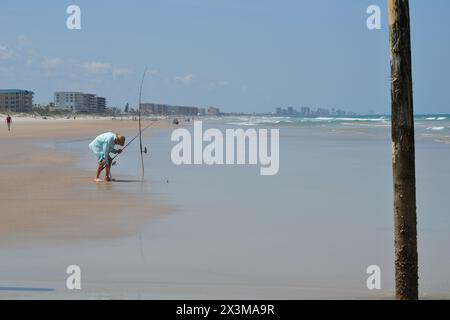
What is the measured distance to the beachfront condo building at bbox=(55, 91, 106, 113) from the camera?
165 metres

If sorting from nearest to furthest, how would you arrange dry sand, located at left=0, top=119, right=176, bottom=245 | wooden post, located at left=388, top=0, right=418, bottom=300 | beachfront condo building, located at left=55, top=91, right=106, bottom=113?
1. wooden post, located at left=388, top=0, right=418, bottom=300
2. dry sand, located at left=0, top=119, right=176, bottom=245
3. beachfront condo building, located at left=55, top=91, right=106, bottom=113

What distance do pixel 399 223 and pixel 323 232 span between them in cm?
315

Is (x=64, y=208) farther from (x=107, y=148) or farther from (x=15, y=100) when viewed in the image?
(x=15, y=100)

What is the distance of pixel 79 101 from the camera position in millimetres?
165000

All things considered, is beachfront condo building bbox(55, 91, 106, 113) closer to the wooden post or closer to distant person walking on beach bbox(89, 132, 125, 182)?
distant person walking on beach bbox(89, 132, 125, 182)

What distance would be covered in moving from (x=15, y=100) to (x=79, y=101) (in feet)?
96.5

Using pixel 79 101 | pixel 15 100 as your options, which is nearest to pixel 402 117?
pixel 15 100

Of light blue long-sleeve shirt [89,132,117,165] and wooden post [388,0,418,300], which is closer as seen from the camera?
wooden post [388,0,418,300]

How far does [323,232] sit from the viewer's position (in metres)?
7.98

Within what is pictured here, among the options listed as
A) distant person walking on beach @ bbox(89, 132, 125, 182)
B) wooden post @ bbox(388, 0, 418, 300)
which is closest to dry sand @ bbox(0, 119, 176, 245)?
distant person walking on beach @ bbox(89, 132, 125, 182)

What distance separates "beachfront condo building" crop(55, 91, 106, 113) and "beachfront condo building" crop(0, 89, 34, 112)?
69.2 ft

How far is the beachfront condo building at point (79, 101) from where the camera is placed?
164525 millimetres
